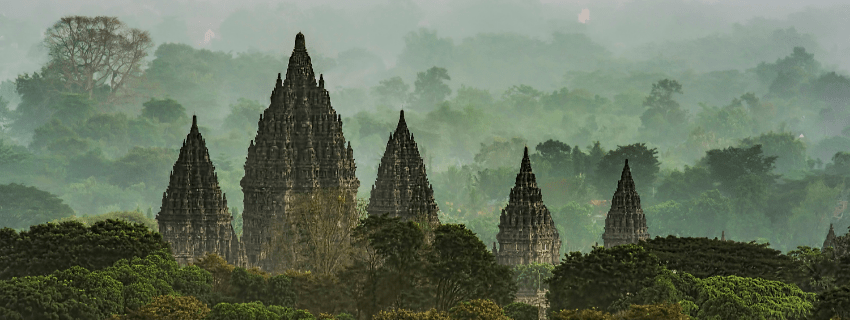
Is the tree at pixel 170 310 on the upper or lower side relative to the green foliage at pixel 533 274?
lower

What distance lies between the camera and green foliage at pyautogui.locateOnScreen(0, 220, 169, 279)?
10719 centimetres

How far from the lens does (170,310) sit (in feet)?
300

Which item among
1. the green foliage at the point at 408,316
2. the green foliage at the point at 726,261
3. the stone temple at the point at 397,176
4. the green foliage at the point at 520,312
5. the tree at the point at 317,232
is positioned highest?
the stone temple at the point at 397,176

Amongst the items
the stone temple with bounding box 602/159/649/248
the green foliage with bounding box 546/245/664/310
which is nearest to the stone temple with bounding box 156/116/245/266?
the stone temple with bounding box 602/159/649/248

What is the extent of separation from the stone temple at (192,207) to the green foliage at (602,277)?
119 feet

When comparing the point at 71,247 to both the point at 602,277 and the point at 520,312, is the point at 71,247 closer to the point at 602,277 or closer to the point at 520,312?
the point at 520,312

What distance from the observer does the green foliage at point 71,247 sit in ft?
352

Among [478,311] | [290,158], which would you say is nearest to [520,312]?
[478,311]

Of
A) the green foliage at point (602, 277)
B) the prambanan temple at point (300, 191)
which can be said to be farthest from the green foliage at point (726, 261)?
the prambanan temple at point (300, 191)

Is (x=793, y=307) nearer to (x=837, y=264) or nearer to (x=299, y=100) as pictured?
(x=837, y=264)

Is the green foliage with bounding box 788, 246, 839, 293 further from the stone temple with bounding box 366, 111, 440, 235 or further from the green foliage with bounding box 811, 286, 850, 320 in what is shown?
the stone temple with bounding box 366, 111, 440, 235

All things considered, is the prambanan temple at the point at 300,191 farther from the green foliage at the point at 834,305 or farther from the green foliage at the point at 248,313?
the green foliage at the point at 834,305

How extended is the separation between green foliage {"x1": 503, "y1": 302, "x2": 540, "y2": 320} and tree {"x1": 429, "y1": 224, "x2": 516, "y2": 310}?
174 centimetres

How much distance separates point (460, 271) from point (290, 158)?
33.4 metres
